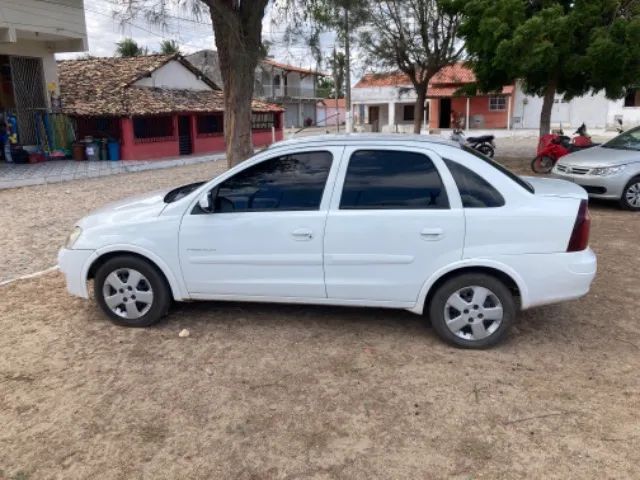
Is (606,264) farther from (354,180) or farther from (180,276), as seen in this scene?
(180,276)

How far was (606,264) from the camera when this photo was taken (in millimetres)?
6301

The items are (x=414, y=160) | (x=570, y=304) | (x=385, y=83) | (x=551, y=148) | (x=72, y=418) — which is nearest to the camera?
(x=72, y=418)

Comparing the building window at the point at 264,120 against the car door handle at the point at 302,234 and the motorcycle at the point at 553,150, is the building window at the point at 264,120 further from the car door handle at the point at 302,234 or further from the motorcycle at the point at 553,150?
the car door handle at the point at 302,234

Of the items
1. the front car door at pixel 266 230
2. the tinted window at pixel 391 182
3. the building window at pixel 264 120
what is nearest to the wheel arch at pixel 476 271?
the tinted window at pixel 391 182

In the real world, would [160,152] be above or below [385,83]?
below

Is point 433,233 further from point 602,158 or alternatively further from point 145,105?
point 145,105

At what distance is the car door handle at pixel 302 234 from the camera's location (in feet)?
13.8

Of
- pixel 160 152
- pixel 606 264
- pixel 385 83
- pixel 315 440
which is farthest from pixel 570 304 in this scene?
pixel 385 83

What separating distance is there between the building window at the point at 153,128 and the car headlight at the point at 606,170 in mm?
17400

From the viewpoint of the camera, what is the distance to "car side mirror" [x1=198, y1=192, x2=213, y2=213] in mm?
4371

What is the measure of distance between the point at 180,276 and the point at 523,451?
2.84m

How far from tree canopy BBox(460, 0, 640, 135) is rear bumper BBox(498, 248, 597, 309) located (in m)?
10.3

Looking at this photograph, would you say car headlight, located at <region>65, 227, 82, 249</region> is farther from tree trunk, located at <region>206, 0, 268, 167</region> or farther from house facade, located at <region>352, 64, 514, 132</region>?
house facade, located at <region>352, 64, 514, 132</region>

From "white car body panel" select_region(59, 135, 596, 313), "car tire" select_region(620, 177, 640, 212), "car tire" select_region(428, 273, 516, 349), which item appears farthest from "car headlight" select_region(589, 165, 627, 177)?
"car tire" select_region(428, 273, 516, 349)
